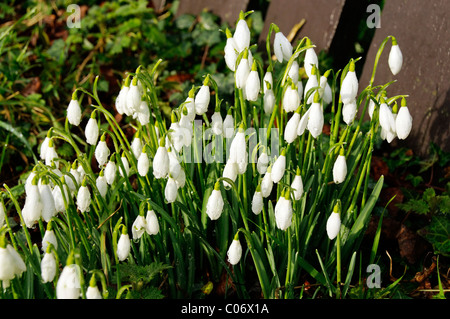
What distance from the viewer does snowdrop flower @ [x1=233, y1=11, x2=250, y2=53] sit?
6.02ft

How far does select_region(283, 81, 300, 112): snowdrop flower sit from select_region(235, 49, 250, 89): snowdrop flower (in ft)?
0.50

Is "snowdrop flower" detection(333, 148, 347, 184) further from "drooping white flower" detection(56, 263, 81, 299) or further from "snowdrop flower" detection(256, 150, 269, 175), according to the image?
"drooping white flower" detection(56, 263, 81, 299)

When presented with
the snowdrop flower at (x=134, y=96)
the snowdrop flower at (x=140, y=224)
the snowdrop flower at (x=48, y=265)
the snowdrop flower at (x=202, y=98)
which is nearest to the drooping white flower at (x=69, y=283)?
the snowdrop flower at (x=48, y=265)

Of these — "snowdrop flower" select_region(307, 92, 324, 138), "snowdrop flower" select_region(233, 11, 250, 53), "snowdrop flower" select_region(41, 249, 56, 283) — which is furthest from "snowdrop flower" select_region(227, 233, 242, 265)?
"snowdrop flower" select_region(233, 11, 250, 53)

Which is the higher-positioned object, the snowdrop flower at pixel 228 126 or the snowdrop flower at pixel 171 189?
the snowdrop flower at pixel 228 126

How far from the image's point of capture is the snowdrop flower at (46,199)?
1.55 meters

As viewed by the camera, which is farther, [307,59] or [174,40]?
[174,40]

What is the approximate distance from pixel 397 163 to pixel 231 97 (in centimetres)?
106

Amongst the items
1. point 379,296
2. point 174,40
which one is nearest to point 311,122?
point 379,296

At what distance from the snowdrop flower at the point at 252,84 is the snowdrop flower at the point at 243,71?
0.04ft

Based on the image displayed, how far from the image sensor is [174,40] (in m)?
3.90

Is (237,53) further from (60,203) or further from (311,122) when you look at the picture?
(60,203)

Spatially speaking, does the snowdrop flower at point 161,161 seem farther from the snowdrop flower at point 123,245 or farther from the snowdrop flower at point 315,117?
the snowdrop flower at point 315,117

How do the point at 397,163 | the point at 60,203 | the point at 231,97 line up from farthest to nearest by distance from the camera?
the point at 231,97
the point at 397,163
the point at 60,203
